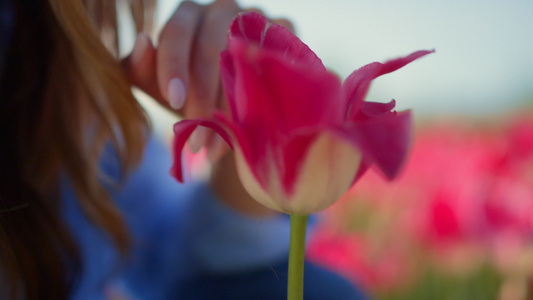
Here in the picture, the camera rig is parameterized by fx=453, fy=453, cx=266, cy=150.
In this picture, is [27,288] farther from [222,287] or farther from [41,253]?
[222,287]

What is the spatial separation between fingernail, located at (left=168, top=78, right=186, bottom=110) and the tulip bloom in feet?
0.25

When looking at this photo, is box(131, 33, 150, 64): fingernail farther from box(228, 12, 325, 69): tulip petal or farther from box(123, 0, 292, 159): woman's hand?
box(228, 12, 325, 69): tulip petal

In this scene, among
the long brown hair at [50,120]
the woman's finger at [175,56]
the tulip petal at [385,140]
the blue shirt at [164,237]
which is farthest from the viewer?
the blue shirt at [164,237]

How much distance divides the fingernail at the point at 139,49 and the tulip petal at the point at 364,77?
0.37ft

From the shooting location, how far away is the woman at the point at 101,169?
0.20 m

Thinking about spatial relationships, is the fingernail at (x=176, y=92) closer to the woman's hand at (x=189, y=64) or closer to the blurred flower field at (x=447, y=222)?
A: the woman's hand at (x=189, y=64)

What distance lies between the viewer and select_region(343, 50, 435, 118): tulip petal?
0.28ft

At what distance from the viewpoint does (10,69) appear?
32 cm

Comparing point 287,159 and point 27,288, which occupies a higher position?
point 287,159

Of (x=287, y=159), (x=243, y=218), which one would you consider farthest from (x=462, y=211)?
(x=287, y=159)

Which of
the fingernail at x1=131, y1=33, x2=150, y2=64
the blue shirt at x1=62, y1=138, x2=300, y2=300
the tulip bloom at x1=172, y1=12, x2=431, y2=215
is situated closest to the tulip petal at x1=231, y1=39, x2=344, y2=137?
the tulip bloom at x1=172, y1=12, x2=431, y2=215

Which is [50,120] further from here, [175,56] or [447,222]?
[447,222]

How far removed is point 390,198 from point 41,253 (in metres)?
0.33

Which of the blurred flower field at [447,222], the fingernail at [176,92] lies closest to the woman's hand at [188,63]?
the fingernail at [176,92]
